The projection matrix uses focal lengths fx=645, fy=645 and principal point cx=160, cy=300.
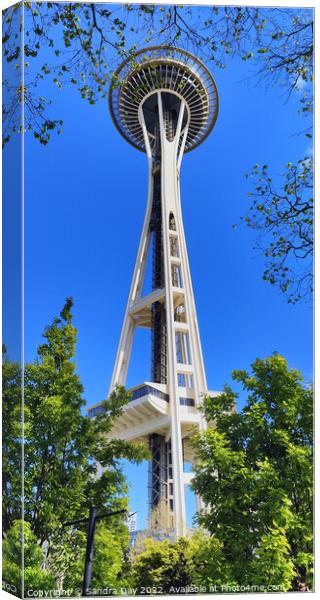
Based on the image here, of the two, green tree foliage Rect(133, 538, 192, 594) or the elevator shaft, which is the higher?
the elevator shaft

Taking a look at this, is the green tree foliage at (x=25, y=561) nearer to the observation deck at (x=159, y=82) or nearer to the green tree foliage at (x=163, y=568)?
the green tree foliage at (x=163, y=568)

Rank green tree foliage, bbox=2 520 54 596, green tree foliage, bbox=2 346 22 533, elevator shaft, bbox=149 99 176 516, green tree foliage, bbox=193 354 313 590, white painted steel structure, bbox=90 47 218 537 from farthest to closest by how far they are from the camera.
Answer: elevator shaft, bbox=149 99 176 516, white painted steel structure, bbox=90 47 218 537, green tree foliage, bbox=193 354 313 590, green tree foliage, bbox=2 346 22 533, green tree foliage, bbox=2 520 54 596

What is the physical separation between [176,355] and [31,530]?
8.86m

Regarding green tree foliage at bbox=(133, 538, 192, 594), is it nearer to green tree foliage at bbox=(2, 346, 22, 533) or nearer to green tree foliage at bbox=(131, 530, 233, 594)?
green tree foliage at bbox=(131, 530, 233, 594)

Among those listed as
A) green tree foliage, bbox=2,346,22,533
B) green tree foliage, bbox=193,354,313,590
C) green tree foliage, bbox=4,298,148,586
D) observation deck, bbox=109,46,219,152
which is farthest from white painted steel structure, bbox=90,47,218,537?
green tree foliage, bbox=2,346,22,533

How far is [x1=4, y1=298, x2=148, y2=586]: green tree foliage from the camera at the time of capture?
7064 mm

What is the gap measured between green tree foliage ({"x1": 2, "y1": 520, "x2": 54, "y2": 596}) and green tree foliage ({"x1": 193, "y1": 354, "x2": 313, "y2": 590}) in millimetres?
2078

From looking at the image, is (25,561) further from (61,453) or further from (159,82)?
(159,82)

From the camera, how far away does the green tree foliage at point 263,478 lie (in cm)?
732

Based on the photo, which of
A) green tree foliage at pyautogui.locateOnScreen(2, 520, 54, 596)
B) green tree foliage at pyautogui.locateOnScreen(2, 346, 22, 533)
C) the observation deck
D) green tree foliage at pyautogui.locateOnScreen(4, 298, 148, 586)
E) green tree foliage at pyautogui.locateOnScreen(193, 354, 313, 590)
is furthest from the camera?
the observation deck

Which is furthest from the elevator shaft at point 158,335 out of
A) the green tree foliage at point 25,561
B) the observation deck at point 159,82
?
the green tree foliage at point 25,561
